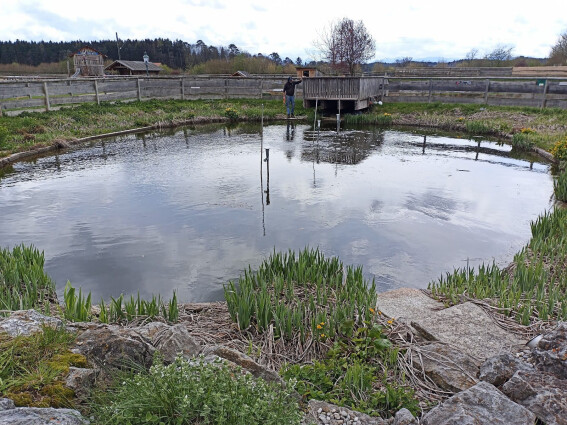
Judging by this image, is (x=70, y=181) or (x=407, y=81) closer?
(x=70, y=181)

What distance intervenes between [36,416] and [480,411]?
7.73 ft

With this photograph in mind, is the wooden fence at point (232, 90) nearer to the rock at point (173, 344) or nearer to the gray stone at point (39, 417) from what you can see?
the rock at point (173, 344)

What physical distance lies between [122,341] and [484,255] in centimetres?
543

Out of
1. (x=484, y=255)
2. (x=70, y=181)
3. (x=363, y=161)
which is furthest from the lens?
(x=363, y=161)

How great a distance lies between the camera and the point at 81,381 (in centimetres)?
250

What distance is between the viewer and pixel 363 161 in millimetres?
12688

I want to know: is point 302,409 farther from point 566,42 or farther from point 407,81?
point 566,42

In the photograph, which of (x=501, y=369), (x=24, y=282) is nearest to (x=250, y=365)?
(x=501, y=369)

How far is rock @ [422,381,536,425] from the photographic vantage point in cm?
242

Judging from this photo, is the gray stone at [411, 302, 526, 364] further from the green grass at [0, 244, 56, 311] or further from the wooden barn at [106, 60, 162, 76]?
the wooden barn at [106, 60, 162, 76]

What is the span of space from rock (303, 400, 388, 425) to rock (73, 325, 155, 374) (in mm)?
1139

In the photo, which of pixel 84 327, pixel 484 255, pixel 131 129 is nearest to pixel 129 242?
pixel 84 327

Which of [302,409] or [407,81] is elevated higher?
[407,81]

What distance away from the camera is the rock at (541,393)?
99.5 inches
